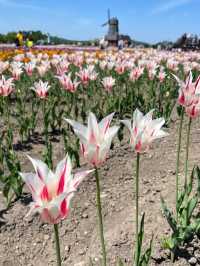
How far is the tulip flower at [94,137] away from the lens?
76.9 inches

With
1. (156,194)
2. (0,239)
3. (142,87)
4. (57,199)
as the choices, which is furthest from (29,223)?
(142,87)

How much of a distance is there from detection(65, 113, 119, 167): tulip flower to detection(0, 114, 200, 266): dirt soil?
1.44 metres

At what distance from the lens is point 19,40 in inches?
938

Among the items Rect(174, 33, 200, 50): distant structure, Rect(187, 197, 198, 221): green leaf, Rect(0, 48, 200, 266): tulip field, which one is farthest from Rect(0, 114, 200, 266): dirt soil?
Rect(174, 33, 200, 50): distant structure

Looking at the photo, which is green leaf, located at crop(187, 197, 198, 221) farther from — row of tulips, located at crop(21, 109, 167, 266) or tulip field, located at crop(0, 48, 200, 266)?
row of tulips, located at crop(21, 109, 167, 266)

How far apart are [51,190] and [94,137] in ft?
1.17

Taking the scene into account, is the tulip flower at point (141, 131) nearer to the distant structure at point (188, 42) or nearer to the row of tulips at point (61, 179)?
the row of tulips at point (61, 179)

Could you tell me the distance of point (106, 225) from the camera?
384cm

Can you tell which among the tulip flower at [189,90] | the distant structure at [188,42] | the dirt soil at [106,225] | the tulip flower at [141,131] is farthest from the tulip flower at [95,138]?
the distant structure at [188,42]

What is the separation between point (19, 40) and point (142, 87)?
15.2 metres

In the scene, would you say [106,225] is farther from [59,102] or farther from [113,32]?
[113,32]

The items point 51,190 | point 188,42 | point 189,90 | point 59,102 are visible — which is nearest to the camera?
point 51,190

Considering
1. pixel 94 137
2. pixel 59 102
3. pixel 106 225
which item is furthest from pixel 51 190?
pixel 59 102

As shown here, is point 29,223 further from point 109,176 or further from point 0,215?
point 109,176
